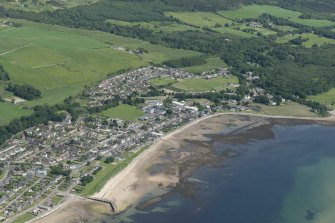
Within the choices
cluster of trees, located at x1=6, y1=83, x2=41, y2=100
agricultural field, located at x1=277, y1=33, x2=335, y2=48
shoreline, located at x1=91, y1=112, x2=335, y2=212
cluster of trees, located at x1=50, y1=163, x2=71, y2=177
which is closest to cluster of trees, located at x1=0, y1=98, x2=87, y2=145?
cluster of trees, located at x1=6, y1=83, x2=41, y2=100

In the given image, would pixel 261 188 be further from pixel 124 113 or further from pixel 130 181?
pixel 124 113

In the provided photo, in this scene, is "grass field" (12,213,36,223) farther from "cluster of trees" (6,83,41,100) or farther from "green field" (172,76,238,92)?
"green field" (172,76,238,92)

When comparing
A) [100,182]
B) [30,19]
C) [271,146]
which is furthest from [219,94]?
[30,19]

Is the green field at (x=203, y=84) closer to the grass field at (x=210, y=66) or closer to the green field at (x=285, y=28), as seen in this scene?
the grass field at (x=210, y=66)

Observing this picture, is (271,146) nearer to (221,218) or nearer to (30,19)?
(221,218)

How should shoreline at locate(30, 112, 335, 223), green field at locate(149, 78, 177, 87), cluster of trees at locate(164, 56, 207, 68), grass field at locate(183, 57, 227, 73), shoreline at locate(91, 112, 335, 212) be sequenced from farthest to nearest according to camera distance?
cluster of trees at locate(164, 56, 207, 68), grass field at locate(183, 57, 227, 73), green field at locate(149, 78, 177, 87), shoreline at locate(91, 112, 335, 212), shoreline at locate(30, 112, 335, 223)

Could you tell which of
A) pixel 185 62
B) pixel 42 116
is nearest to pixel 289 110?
pixel 185 62
